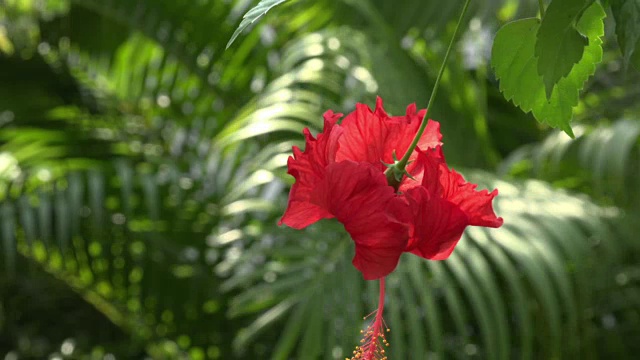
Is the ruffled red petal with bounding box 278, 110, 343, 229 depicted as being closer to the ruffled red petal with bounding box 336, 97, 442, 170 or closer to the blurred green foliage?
the ruffled red petal with bounding box 336, 97, 442, 170

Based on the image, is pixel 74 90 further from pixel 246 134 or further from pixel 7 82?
pixel 246 134

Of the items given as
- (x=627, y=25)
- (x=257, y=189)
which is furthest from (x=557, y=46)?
(x=257, y=189)

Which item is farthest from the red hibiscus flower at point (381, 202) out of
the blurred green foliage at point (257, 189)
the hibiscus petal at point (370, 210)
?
the blurred green foliage at point (257, 189)

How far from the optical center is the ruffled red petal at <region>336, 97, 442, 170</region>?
0.35 metres

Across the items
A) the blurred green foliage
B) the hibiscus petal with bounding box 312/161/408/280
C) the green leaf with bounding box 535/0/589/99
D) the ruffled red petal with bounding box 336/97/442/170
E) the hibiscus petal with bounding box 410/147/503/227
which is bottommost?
the hibiscus petal with bounding box 312/161/408/280

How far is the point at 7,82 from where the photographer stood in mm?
1839

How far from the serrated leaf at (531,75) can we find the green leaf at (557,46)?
2 cm

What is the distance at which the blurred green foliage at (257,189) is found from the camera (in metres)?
1.02

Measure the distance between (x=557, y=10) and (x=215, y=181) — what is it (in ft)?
3.87

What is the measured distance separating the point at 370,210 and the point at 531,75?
87 mm

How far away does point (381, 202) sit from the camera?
0.32m

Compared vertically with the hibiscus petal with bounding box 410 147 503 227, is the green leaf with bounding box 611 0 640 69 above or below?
above

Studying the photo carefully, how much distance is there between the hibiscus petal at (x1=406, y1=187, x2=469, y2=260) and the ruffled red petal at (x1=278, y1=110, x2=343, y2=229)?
31mm

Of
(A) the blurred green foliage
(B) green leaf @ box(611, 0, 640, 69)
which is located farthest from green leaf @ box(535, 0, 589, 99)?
(A) the blurred green foliage
